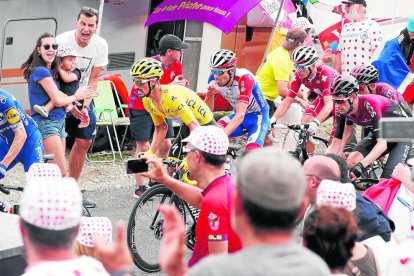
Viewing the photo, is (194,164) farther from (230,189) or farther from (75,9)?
(75,9)

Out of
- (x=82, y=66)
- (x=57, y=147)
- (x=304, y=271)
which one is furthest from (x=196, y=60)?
(x=304, y=271)

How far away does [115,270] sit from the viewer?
3535mm

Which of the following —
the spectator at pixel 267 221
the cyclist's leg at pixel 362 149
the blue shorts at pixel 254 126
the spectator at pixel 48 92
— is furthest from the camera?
the blue shorts at pixel 254 126

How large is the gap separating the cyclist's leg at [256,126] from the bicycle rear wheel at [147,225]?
67.3 inches

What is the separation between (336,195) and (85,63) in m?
5.90

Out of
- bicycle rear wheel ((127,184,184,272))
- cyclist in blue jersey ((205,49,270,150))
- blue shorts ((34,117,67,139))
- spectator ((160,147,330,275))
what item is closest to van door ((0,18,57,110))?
blue shorts ((34,117,67,139))

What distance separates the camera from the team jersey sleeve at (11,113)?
804cm

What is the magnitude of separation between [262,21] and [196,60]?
1500 mm

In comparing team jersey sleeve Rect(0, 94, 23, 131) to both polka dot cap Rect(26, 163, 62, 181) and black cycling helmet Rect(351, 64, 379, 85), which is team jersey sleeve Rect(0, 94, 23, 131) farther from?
black cycling helmet Rect(351, 64, 379, 85)

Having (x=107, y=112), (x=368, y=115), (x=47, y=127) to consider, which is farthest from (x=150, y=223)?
(x=107, y=112)

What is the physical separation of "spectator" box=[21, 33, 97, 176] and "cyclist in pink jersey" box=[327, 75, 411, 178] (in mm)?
2785

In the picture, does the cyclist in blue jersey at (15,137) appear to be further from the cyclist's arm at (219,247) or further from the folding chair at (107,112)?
the folding chair at (107,112)

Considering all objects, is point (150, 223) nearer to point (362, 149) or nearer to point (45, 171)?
point (362, 149)

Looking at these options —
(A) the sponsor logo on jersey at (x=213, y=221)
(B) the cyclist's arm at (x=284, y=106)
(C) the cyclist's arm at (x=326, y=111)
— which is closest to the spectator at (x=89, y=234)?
(A) the sponsor logo on jersey at (x=213, y=221)
